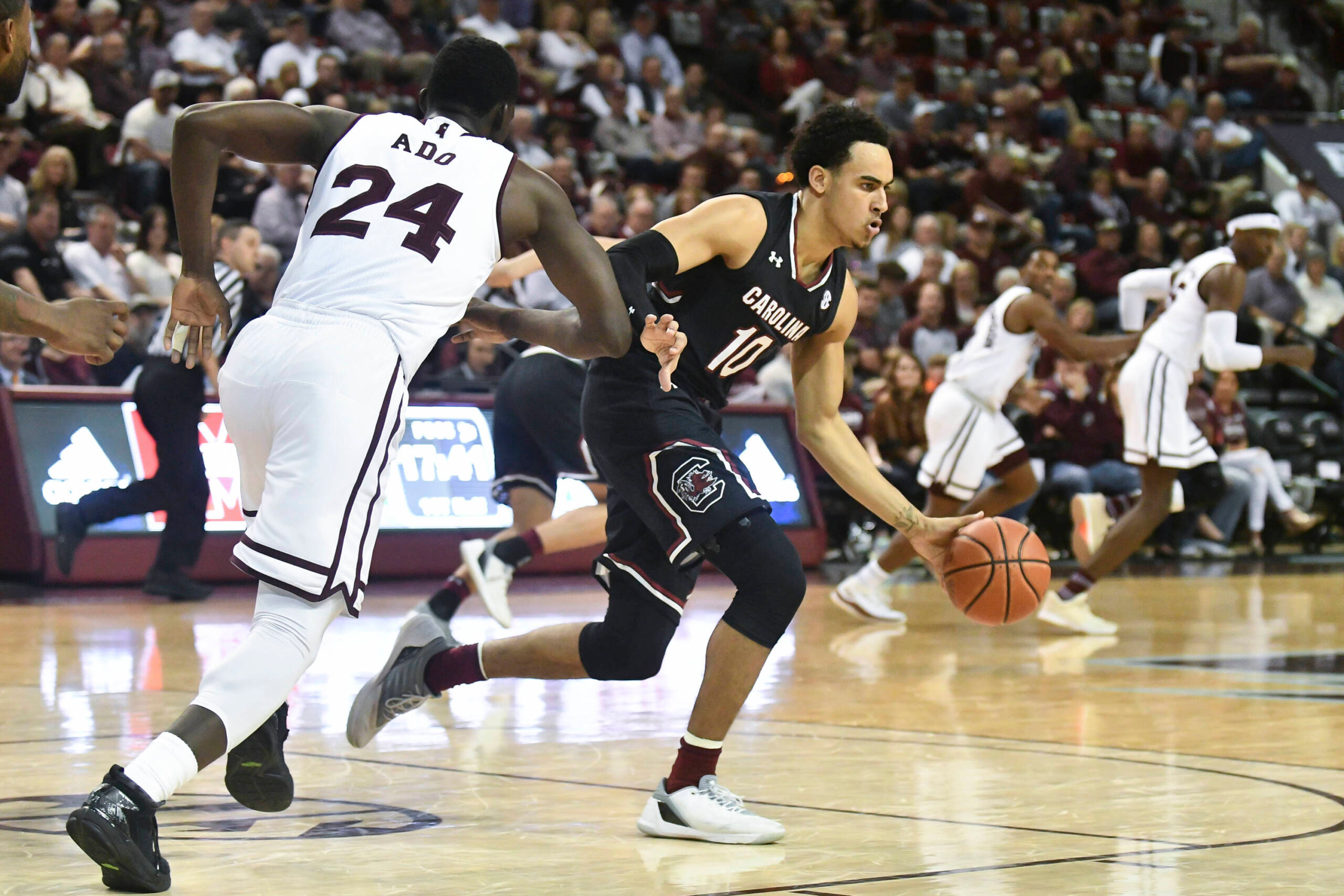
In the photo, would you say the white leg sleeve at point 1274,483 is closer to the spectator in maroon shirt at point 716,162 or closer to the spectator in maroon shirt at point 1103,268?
the spectator in maroon shirt at point 1103,268

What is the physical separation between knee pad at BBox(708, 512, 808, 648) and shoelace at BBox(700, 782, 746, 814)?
0.35m

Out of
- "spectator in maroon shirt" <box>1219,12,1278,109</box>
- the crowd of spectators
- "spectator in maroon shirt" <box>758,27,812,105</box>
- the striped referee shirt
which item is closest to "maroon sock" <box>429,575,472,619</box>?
the striped referee shirt

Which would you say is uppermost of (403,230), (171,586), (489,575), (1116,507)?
(403,230)

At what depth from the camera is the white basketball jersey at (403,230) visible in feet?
11.8

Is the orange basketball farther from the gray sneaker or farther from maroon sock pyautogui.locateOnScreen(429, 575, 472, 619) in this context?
maroon sock pyautogui.locateOnScreen(429, 575, 472, 619)

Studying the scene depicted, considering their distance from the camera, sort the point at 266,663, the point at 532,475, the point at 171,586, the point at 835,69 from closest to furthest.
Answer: the point at 266,663, the point at 532,475, the point at 171,586, the point at 835,69

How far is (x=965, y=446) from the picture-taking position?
377 inches

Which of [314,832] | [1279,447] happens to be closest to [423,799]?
[314,832]

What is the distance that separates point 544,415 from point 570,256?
4.19 metres

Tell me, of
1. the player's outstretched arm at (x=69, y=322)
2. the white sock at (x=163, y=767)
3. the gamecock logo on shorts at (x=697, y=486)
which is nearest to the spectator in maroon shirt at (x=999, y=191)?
the gamecock logo on shorts at (x=697, y=486)

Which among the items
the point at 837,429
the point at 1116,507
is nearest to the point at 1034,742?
the point at 837,429

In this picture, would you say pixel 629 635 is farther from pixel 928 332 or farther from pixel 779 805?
pixel 928 332

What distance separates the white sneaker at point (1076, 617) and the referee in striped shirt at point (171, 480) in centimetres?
478

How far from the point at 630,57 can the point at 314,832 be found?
1505 centimetres
